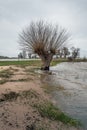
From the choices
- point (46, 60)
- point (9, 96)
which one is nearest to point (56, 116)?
point (9, 96)

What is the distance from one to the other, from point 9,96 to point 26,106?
6.03ft

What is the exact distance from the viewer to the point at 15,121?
691 centimetres

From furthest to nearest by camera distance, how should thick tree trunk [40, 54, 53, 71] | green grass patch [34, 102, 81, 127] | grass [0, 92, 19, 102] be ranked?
thick tree trunk [40, 54, 53, 71]
grass [0, 92, 19, 102]
green grass patch [34, 102, 81, 127]

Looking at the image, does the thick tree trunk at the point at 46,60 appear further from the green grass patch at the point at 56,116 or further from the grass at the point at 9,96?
the green grass patch at the point at 56,116

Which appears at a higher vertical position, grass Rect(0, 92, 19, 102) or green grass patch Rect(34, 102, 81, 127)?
grass Rect(0, 92, 19, 102)

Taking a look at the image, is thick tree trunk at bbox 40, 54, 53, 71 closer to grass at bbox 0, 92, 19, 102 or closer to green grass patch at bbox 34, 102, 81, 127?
grass at bbox 0, 92, 19, 102

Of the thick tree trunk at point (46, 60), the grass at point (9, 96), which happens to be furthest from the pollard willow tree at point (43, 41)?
the grass at point (9, 96)

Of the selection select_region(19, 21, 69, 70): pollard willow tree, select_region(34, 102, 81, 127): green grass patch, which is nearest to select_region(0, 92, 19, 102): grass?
select_region(34, 102, 81, 127): green grass patch

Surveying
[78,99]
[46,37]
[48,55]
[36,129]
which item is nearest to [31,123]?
[36,129]

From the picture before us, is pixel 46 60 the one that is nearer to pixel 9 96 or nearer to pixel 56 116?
pixel 9 96

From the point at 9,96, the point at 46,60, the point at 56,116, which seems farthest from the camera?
the point at 46,60

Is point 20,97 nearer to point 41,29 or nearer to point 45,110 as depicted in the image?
point 45,110

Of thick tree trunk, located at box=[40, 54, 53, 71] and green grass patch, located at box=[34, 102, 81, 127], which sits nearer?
green grass patch, located at box=[34, 102, 81, 127]

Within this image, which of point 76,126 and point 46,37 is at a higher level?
point 46,37
